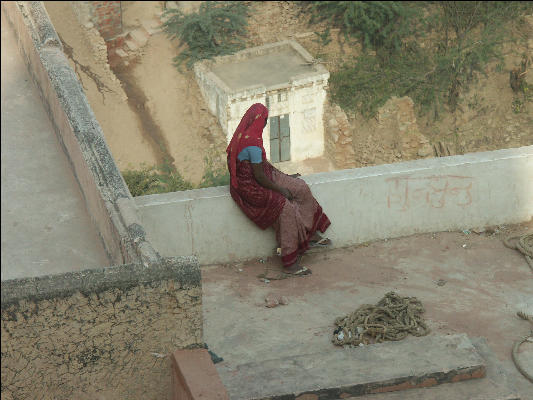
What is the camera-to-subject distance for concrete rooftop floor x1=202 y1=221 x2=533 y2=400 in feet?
19.7

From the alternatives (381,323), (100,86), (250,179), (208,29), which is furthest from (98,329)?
(208,29)

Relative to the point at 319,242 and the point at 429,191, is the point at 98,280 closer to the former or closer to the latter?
the point at 319,242

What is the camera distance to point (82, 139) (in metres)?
6.26

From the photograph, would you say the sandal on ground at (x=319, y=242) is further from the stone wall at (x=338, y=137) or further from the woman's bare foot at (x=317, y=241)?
the stone wall at (x=338, y=137)

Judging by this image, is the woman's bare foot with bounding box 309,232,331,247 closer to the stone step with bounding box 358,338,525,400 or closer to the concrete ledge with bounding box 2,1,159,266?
the concrete ledge with bounding box 2,1,159,266

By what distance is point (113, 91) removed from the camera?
604 inches

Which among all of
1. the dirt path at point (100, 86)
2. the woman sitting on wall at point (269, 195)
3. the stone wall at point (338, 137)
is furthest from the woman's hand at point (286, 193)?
the stone wall at point (338, 137)

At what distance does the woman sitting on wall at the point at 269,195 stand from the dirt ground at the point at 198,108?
7924mm

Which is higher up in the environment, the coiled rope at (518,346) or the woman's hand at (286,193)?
the woman's hand at (286,193)

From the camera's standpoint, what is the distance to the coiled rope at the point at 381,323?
19.5ft

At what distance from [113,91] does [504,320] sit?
10.4m

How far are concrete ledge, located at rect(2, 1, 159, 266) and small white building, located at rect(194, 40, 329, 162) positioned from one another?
7.01 metres

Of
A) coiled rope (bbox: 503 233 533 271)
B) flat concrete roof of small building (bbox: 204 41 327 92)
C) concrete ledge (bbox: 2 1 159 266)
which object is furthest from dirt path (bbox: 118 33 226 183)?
coiled rope (bbox: 503 233 533 271)

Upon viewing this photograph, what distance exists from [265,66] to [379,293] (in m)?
10.1
